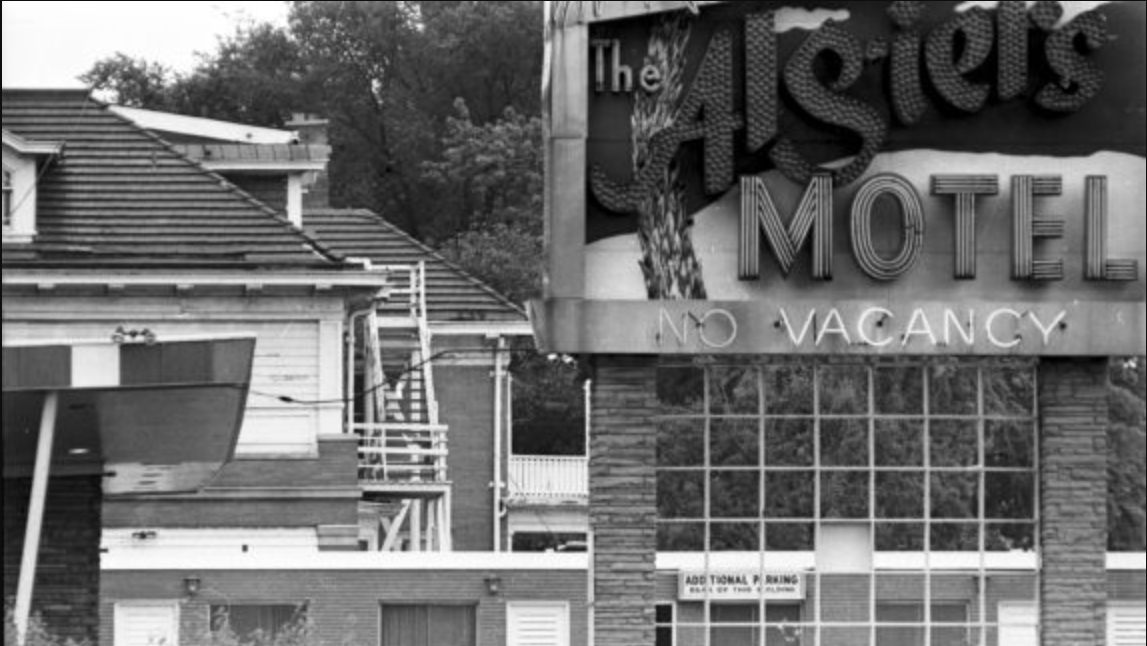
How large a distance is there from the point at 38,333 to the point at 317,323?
3494mm

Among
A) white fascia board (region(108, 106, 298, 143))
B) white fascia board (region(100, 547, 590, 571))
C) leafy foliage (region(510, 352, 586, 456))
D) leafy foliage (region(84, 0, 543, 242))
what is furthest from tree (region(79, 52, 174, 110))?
white fascia board (region(100, 547, 590, 571))

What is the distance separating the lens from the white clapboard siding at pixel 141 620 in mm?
40438

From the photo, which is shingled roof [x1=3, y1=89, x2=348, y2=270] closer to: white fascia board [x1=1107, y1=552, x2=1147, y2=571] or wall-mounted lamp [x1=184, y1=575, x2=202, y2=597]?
wall-mounted lamp [x1=184, y1=575, x2=202, y2=597]

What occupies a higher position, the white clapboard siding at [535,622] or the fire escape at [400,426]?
the fire escape at [400,426]

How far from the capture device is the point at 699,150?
98.1ft

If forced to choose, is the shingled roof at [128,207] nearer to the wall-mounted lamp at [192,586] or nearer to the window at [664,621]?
the wall-mounted lamp at [192,586]

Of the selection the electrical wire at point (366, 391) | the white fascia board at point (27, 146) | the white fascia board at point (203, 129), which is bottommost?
the electrical wire at point (366, 391)

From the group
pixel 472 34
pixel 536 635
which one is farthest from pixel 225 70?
pixel 536 635

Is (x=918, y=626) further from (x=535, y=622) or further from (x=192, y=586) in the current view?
(x=192, y=586)

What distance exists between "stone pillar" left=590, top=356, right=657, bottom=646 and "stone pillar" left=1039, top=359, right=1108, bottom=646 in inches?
127

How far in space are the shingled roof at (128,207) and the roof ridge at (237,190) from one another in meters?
0.03

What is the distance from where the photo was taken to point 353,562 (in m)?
40.8

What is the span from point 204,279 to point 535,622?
25.3 feet

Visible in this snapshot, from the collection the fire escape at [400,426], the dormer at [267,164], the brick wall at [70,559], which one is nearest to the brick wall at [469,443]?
the fire escape at [400,426]
